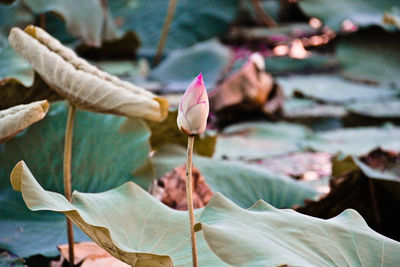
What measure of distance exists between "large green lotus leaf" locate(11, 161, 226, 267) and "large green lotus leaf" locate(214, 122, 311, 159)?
3.06 ft

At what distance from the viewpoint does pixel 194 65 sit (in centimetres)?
327

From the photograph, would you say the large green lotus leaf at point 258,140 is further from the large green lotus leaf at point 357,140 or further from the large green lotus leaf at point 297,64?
the large green lotus leaf at point 297,64

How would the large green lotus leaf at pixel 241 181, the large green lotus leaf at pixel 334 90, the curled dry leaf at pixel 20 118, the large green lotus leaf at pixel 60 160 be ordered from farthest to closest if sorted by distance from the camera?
the large green lotus leaf at pixel 334 90
the large green lotus leaf at pixel 241 181
the large green lotus leaf at pixel 60 160
the curled dry leaf at pixel 20 118

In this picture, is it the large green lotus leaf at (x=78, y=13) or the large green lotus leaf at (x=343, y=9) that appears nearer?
the large green lotus leaf at (x=78, y=13)

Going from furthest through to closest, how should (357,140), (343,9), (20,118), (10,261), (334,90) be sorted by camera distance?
(343,9), (334,90), (357,140), (10,261), (20,118)

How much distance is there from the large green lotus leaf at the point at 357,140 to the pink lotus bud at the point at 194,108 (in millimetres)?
1317

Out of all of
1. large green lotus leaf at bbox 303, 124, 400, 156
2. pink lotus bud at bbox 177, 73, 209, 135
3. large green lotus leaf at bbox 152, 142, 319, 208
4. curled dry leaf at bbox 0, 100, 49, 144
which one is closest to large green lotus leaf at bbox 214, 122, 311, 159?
large green lotus leaf at bbox 303, 124, 400, 156

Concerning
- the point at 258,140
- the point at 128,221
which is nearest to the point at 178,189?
the point at 128,221

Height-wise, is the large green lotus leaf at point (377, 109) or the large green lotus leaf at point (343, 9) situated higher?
the large green lotus leaf at point (343, 9)

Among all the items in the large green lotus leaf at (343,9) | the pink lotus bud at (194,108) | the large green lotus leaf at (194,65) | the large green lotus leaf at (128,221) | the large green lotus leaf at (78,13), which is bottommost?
the large green lotus leaf at (194,65)

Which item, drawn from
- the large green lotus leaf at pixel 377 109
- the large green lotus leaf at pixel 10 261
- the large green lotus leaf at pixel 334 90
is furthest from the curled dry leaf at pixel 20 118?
the large green lotus leaf at pixel 334 90

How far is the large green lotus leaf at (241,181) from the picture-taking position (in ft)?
4.00

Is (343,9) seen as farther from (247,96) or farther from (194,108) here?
(194,108)

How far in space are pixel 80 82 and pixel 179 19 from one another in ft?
→ 9.98
